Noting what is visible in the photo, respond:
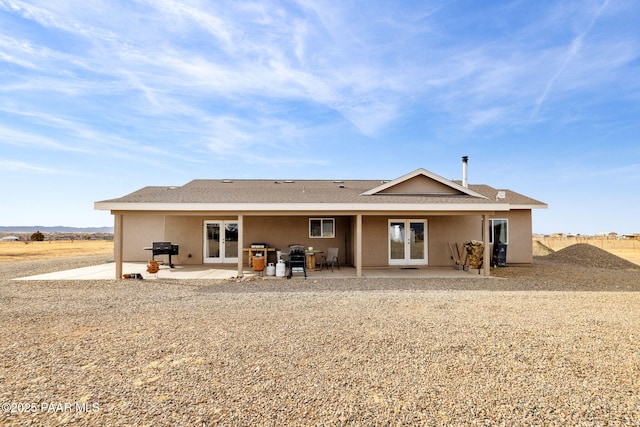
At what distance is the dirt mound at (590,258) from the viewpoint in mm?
14398

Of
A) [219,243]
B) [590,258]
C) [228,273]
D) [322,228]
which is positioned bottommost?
[228,273]

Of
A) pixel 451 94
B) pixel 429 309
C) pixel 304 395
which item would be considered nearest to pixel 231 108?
pixel 451 94

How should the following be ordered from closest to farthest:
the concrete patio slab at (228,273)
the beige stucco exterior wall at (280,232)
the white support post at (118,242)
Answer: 1. the white support post at (118,242)
2. the concrete patio slab at (228,273)
3. the beige stucco exterior wall at (280,232)

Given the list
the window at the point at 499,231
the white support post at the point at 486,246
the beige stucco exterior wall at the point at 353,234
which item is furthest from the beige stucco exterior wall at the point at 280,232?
the window at the point at 499,231

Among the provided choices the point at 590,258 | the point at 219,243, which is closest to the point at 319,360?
the point at 219,243

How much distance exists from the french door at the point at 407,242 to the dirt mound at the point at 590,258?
795cm

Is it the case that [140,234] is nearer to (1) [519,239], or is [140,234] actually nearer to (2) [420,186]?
(2) [420,186]

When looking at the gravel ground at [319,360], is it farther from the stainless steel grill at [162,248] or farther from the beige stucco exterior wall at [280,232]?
the beige stucco exterior wall at [280,232]

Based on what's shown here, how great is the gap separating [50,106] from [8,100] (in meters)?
1.62

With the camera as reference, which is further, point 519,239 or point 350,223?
point 519,239

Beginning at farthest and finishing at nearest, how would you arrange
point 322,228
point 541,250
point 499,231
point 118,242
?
point 541,250 → point 499,231 → point 322,228 → point 118,242

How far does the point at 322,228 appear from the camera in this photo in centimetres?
1350

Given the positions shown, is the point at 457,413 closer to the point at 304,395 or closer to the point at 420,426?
the point at 420,426

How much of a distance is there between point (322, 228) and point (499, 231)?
7491mm
